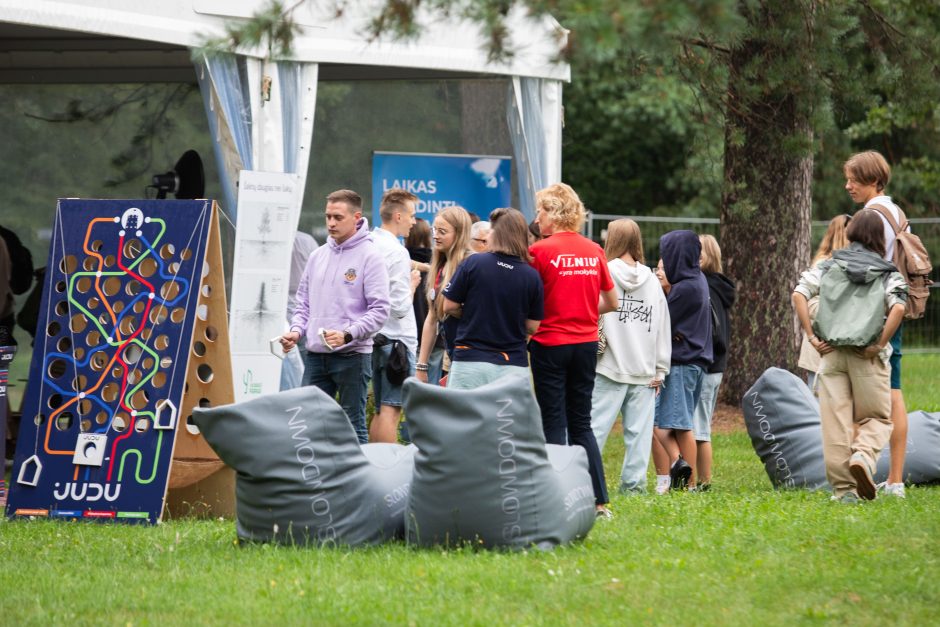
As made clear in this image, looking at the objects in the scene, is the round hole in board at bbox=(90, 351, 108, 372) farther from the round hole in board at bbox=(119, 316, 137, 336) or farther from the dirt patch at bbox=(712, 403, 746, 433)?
the dirt patch at bbox=(712, 403, 746, 433)

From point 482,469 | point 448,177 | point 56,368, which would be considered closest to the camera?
point 482,469

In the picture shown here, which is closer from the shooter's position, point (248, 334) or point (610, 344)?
point (610, 344)

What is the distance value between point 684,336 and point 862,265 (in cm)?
151

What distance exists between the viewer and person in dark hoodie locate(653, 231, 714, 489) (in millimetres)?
8352

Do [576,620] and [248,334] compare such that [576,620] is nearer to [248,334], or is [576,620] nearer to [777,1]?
[248,334]

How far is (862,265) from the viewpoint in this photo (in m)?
7.12

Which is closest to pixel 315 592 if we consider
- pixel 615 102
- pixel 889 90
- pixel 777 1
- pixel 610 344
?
pixel 610 344

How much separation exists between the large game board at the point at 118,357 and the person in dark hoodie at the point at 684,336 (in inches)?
112

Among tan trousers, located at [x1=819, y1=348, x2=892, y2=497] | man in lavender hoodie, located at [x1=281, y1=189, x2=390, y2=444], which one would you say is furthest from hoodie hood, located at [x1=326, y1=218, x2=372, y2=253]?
tan trousers, located at [x1=819, y1=348, x2=892, y2=497]

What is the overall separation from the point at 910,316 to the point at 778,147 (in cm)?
564

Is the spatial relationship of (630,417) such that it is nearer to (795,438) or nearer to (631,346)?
(631,346)

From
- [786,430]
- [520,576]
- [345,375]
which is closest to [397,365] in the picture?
[345,375]

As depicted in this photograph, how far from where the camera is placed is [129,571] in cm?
561

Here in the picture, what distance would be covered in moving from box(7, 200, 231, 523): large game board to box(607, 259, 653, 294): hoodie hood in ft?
7.72
